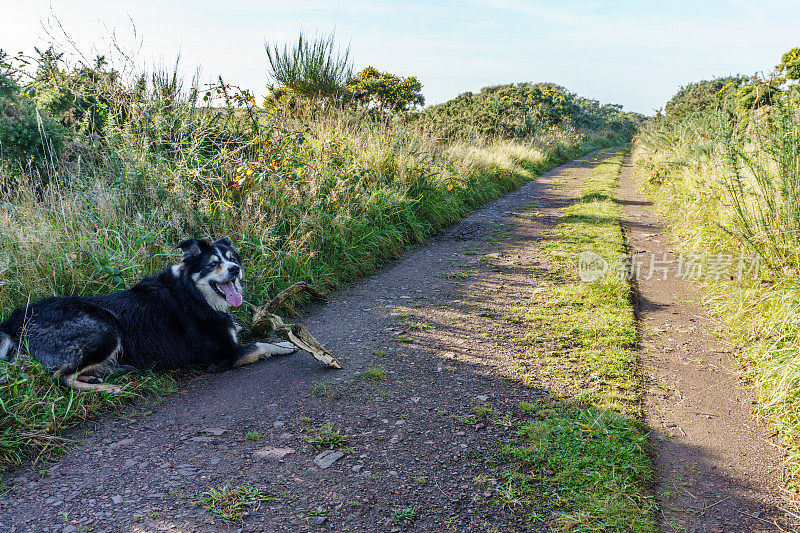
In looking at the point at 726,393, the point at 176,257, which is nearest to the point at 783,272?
the point at 726,393

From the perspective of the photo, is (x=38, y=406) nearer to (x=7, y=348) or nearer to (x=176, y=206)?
(x=7, y=348)

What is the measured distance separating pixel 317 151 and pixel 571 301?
4.45 meters

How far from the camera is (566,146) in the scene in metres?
23.6

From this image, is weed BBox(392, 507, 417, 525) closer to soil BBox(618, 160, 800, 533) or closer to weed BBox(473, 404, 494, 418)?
weed BBox(473, 404, 494, 418)

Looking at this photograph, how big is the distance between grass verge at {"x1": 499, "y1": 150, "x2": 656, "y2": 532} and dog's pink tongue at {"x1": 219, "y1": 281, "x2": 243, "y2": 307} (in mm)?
2292

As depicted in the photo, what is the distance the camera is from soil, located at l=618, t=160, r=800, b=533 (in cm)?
238

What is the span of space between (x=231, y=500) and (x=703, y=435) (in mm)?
2729

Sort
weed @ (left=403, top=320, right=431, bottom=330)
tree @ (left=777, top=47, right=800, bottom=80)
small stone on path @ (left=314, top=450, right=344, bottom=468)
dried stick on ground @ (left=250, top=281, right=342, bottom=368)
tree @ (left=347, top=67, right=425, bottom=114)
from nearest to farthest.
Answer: small stone on path @ (left=314, top=450, right=344, bottom=468) < dried stick on ground @ (left=250, top=281, right=342, bottom=368) < weed @ (left=403, top=320, right=431, bottom=330) < tree @ (left=777, top=47, right=800, bottom=80) < tree @ (left=347, top=67, right=425, bottom=114)

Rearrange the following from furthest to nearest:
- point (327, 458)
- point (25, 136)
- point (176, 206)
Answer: point (25, 136) < point (176, 206) < point (327, 458)

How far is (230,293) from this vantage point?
3938 mm

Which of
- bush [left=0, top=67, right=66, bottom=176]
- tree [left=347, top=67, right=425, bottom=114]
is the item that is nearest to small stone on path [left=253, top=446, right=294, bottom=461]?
bush [left=0, top=67, right=66, bottom=176]

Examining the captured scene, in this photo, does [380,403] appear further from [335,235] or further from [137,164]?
[137,164]

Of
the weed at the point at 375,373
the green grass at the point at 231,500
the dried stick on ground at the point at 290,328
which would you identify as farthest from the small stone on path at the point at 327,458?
the dried stick on ground at the point at 290,328

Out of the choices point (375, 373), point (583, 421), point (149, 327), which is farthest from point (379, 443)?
point (149, 327)
